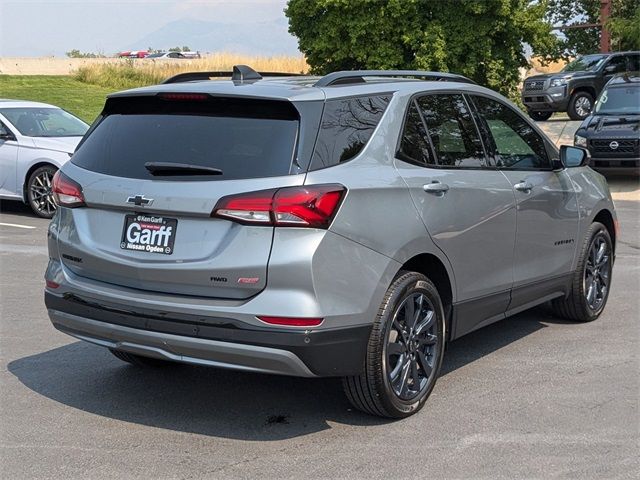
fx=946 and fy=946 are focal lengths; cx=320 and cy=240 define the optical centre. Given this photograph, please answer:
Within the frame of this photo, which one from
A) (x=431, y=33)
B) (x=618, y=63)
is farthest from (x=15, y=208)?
(x=618, y=63)

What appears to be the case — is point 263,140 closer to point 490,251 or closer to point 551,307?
point 490,251

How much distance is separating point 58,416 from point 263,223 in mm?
1674

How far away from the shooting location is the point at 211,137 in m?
4.74

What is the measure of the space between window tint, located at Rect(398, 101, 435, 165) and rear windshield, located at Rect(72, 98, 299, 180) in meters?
0.81

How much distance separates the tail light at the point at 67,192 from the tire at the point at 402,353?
1.70 m

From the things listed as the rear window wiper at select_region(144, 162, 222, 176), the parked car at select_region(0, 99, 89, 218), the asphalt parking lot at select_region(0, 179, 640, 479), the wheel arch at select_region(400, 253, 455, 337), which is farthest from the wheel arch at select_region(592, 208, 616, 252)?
the parked car at select_region(0, 99, 89, 218)

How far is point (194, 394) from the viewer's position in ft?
18.1

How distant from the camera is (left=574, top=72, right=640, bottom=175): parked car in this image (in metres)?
16.3

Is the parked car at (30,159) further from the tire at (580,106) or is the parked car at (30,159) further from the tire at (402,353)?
the tire at (580,106)

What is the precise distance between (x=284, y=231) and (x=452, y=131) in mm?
1755

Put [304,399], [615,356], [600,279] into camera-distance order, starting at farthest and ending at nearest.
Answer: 1. [600,279]
2. [615,356]
3. [304,399]

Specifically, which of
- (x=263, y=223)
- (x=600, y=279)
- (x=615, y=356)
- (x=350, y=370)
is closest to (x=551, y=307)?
(x=600, y=279)

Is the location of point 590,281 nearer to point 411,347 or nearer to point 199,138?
point 411,347

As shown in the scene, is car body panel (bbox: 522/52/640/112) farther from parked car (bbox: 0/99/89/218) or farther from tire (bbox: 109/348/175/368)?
tire (bbox: 109/348/175/368)
